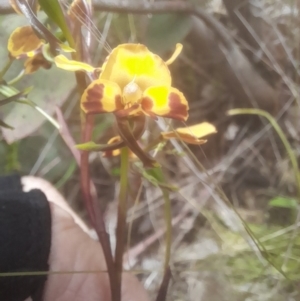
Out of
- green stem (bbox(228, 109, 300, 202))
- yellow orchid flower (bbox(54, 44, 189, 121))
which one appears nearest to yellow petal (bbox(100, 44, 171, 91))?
yellow orchid flower (bbox(54, 44, 189, 121))

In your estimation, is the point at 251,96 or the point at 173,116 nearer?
the point at 173,116

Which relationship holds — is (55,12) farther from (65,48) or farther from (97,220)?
(97,220)

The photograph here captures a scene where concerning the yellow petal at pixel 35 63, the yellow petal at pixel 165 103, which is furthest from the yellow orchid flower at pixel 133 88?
the yellow petal at pixel 35 63

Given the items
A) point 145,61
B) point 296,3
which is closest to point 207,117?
point 296,3

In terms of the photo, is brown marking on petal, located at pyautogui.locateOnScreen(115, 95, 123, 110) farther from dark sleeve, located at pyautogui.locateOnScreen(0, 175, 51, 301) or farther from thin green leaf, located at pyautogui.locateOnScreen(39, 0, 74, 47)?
dark sleeve, located at pyautogui.locateOnScreen(0, 175, 51, 301)

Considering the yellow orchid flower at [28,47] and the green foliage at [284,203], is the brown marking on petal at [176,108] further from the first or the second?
the green foliage at [284,203]

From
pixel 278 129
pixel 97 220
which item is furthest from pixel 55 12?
pixel 278 129

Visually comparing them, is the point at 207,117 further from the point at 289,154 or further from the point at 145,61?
the point at 145,61
